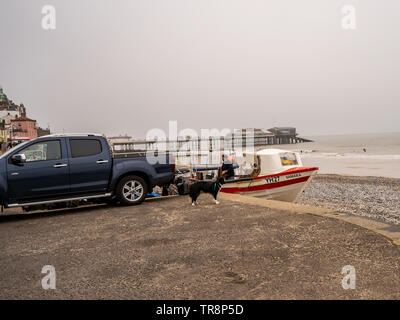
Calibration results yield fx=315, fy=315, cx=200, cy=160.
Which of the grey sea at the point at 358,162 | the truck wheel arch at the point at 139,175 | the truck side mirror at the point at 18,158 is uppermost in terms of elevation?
the truck side mirror at the point at 18,158

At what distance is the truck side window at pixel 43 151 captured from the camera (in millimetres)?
7586

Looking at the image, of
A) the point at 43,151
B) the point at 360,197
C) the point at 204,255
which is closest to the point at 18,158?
the point at 43,151

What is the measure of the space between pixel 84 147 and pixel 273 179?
7348mm

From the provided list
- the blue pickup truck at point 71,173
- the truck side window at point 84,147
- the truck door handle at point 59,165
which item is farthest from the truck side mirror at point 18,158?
the truck side window at point 84,147

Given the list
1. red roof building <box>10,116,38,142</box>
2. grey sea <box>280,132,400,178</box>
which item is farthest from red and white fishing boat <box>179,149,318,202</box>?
red roof building <box>10,116,38,142</box>

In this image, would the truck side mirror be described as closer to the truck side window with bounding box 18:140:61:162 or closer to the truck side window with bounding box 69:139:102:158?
the truck side window with bounding box 18:140:61:162

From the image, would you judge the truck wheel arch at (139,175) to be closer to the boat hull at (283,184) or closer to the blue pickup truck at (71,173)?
the blue pickup truck at (71,173)

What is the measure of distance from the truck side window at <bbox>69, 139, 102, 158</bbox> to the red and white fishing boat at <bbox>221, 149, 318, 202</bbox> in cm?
574

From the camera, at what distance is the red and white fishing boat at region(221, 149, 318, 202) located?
40.7 feet

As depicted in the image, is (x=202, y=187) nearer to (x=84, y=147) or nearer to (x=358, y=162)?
(x=84, y=147)

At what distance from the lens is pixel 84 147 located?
8203mm

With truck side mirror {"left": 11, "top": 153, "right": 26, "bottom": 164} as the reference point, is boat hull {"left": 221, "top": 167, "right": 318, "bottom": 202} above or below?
below

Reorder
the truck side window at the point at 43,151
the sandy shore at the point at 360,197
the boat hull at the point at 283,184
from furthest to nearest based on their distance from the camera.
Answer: the boat hull at the point at 283,184 → the sandy shore at the point at 360,197 → the truck side window at the point at 43,151
